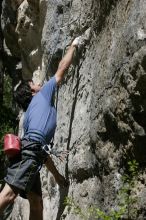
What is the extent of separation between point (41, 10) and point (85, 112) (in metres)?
2.65

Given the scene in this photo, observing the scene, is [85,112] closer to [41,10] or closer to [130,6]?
[130,6]

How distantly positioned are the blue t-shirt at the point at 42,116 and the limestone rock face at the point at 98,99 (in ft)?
1.02

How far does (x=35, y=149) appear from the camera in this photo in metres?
4.99

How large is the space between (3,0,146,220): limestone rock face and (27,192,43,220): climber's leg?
0.22 meters

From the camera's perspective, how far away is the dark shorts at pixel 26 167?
4918 millimetres

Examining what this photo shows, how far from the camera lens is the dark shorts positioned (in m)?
4.92

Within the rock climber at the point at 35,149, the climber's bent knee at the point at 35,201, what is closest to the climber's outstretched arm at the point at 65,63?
the rock climber at the point at 35,149

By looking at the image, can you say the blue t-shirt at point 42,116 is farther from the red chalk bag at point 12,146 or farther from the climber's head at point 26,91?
the climber's head at point 26,91

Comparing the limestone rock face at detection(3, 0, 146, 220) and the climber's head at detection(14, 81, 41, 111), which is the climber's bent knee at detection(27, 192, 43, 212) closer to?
the limestone rock face at detection(3, 0, 146, 220)

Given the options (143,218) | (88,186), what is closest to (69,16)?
(88,186)

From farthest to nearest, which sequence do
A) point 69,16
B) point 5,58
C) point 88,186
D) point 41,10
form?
point 5,58
point 41,10
point 69,16
point 88,186

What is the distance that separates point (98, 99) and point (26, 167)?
111 centimetres

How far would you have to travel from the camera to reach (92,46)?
201 inches

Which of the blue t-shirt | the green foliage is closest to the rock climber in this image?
the blue t-shirt
